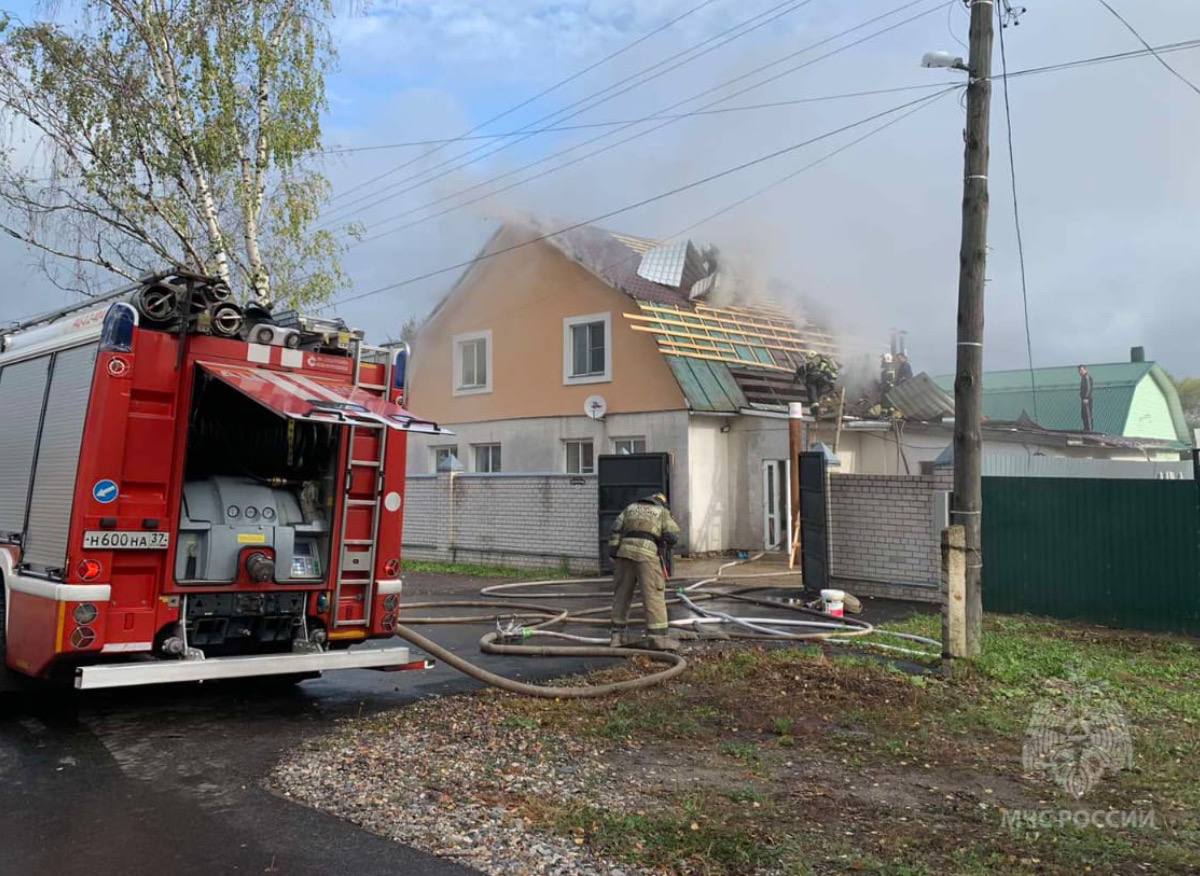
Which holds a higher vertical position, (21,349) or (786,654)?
(21,349)

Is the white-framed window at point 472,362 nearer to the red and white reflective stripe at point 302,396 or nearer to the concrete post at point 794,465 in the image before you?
the concrete post at point 794,465

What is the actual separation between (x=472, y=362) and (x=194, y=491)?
646 inches

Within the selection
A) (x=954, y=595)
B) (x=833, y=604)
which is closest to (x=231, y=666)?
(x=954, y=595)

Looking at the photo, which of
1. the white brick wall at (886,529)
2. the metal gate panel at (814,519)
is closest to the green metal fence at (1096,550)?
the white brick wall at (886,529)

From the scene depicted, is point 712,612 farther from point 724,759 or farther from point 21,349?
point 21,349

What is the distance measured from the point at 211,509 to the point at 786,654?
5053 mm

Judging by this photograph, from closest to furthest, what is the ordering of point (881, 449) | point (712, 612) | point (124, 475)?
point (124, 475) → point (712, 612) → point (881, 449)

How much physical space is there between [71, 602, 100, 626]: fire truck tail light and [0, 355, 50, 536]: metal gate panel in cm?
111

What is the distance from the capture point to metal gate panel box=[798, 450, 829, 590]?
12.4 metres

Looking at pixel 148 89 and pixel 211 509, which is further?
pixel 148 89

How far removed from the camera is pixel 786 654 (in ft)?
28.1

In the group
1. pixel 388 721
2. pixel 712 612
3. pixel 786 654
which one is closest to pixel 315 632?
pixel 388 721

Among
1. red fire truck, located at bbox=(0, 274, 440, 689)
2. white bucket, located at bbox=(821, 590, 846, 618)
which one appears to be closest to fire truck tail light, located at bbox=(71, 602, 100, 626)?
red fire truck, located at bbox=(0, 274, 440, 689)

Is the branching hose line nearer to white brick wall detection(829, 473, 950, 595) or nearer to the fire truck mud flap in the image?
the fire truck mud flap
